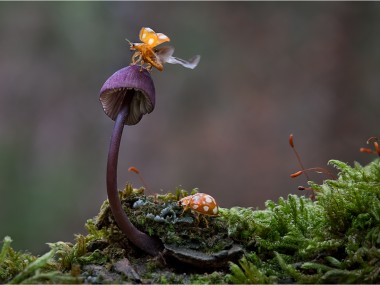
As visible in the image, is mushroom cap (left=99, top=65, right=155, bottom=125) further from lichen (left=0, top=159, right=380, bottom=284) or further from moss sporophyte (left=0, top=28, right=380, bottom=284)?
lichen (left=0, top=159, right=380, bottom=284)

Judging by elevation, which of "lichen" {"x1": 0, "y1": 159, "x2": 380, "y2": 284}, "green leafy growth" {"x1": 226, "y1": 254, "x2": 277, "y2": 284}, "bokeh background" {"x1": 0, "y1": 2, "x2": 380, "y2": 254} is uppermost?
"bokeh background" {"x1": 0, "y1": 2, "x2": 380, "y2": 254}

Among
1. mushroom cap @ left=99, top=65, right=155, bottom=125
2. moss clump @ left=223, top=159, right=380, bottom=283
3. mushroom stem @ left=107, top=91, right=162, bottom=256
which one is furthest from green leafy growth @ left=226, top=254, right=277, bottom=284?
mushroom cap @ left=99, top=65, right=155, bottom=125

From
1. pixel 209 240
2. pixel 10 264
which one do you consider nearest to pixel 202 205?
pixel 209 240

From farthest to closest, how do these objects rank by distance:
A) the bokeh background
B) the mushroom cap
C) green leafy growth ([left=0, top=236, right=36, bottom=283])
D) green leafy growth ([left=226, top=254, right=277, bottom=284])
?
1. the bokeh background
2. the mushroom cap
3. green leafy growth ([left=0, top=236, right=36, bottom=283])
4. green leafy growth ([left=226, top=254, right=277, bottom=284])

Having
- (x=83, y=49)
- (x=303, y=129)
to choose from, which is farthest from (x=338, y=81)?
(x=83, y=49)

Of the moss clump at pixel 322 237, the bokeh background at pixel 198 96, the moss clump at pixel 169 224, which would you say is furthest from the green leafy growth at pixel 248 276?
the bokeh background at pixel 198 96

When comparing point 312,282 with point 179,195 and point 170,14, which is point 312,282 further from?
point 170,14
